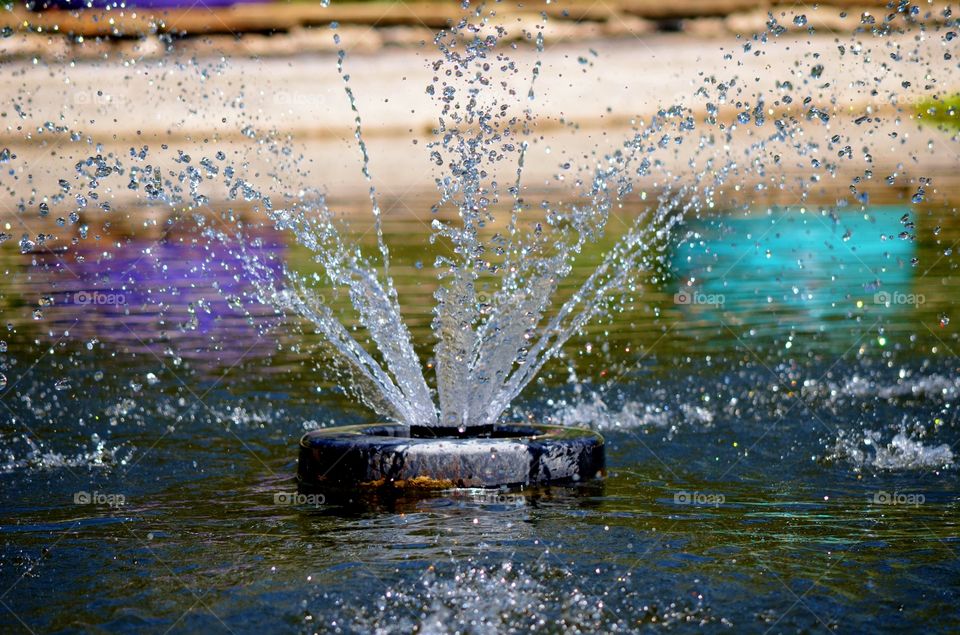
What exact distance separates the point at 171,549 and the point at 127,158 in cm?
1945

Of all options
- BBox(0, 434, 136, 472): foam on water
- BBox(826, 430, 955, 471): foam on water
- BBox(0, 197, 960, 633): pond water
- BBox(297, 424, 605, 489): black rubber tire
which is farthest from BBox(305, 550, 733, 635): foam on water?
BBox(0, 434, 136, 472): foam on water

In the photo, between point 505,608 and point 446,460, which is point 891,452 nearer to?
point 446,460

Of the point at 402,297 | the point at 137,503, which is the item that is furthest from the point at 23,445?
the point at 402,297

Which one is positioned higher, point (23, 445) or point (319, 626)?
point (23, 445)

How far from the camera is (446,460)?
16.5ft

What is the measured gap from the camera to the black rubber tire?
5027mm

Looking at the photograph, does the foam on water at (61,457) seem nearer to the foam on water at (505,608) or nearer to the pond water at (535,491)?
the pond water at (535,491)

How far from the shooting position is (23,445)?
602 cm

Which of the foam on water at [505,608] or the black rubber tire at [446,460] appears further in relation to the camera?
the black rubber tire at [446,460]

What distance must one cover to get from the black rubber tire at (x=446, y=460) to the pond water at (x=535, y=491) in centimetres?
10

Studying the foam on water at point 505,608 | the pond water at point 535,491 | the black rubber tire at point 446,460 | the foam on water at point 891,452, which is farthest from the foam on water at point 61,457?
the foam on water at point 891,452

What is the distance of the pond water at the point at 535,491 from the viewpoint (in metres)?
3.70

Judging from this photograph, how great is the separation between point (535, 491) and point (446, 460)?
34cm

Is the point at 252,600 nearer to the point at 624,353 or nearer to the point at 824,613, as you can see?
the point at 824,613
